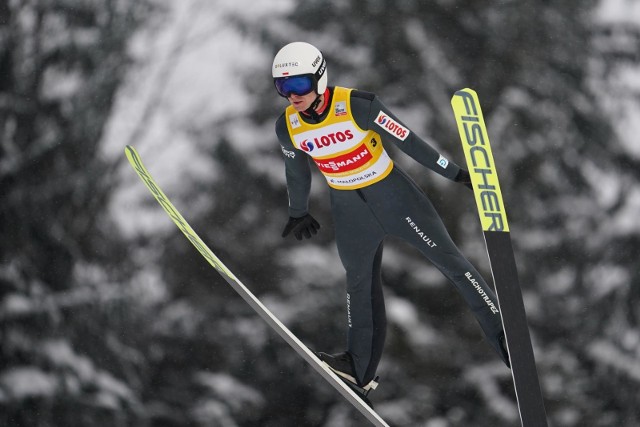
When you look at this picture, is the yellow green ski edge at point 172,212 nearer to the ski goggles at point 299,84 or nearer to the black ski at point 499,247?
the ski goggles at point 299,84

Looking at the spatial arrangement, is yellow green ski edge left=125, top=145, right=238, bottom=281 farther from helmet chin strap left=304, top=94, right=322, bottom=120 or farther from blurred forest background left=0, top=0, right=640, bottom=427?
blurred forest background left=0, top=0, right=640, bottom=427

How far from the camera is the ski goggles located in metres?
3.08

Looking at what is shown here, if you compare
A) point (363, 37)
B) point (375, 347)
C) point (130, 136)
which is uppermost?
point (363, 37)

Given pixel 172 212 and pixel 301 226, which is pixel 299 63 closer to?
pixel 301 226

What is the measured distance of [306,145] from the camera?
328 centimetres

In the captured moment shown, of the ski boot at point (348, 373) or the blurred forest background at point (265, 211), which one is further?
the blurred forest background at point (265, 211)

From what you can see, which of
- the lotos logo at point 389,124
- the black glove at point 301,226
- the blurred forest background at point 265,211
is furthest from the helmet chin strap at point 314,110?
the blurred forest background at point 265,211

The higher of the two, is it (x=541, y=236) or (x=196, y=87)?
(x=196, y=87)

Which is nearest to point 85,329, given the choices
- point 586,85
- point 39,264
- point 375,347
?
point 39,264

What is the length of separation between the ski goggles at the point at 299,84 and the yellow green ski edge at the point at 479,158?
49 cm

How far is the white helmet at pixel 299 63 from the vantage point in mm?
3082

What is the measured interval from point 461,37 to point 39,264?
2.66m

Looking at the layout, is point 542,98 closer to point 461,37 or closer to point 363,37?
point 461,37

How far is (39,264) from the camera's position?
200 inches
